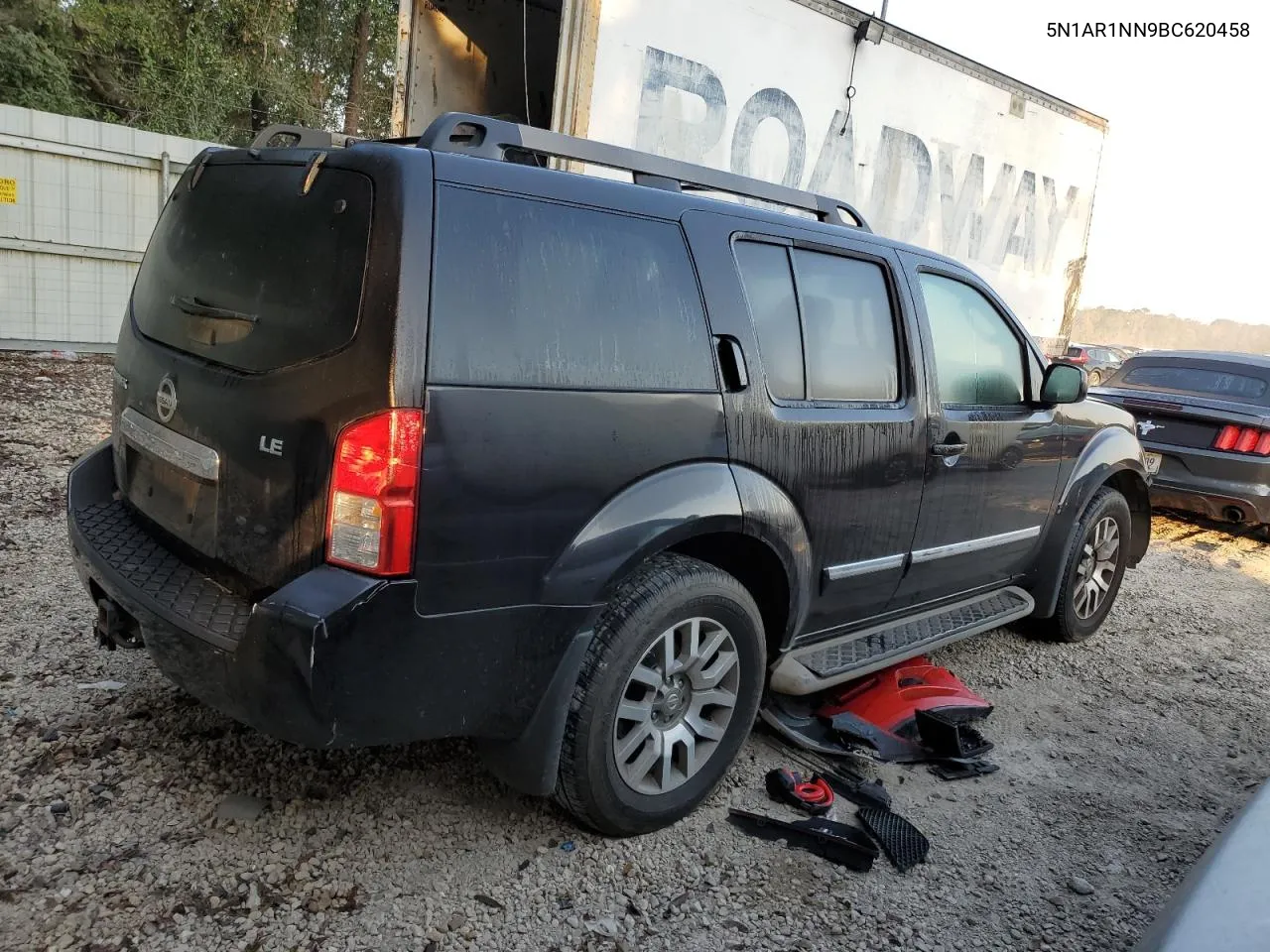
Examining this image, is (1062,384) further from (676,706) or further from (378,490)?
(378,490)

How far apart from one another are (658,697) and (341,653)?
40.7 inches

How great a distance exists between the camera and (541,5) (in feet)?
25.8

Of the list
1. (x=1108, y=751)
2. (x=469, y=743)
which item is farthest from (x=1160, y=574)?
(x=469, y=743)

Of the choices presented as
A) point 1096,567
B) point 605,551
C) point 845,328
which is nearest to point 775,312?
point 845,328

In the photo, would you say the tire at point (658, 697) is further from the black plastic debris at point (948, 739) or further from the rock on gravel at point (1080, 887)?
the rock on gravel at point (1080, 887)

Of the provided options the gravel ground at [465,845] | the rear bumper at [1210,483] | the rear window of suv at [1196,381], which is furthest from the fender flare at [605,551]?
the rear window of suv at [1196,381]

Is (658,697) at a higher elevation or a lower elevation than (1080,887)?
higher

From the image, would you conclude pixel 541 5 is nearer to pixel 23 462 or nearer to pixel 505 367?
pixel 23 462

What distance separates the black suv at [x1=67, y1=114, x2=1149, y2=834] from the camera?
7.22ft

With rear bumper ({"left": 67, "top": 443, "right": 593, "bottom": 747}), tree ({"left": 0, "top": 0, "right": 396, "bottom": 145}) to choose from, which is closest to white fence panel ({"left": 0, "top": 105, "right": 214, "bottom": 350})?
tree ({"left": 0, "top": 0, "right": 396, "bottom": 145})

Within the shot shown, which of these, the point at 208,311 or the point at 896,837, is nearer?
the point at 208,311

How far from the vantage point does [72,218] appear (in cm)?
1026

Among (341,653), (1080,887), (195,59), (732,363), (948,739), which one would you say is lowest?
(1080,887)

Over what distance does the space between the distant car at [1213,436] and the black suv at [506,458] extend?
508 cm
